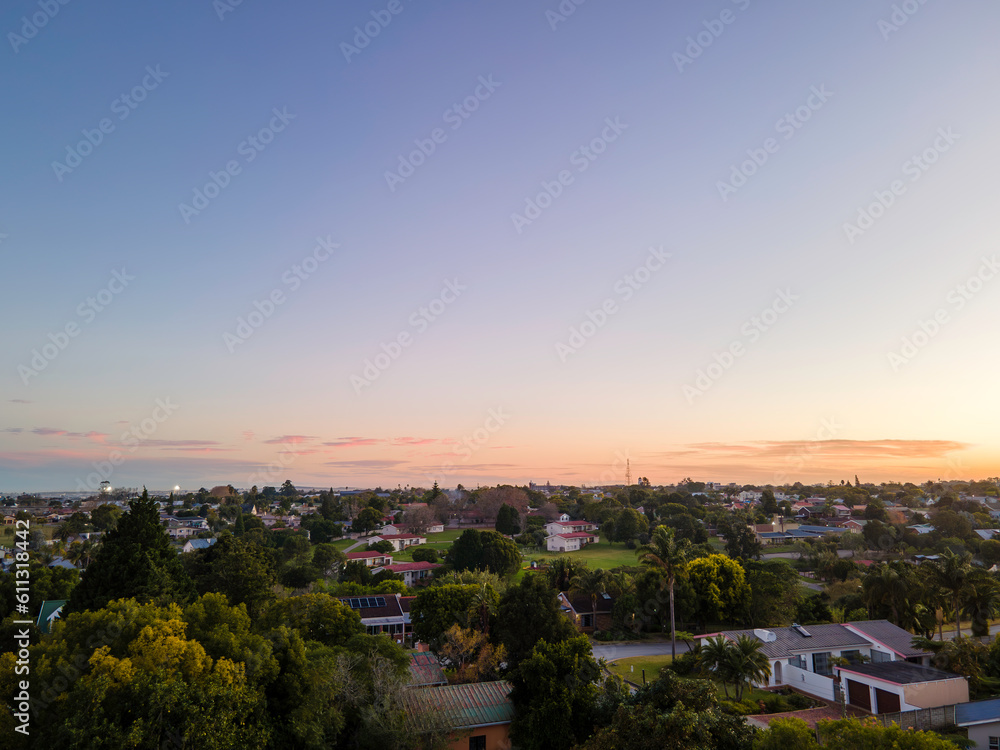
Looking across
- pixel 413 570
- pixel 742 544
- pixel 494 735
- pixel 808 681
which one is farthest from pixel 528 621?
pixel 742 544

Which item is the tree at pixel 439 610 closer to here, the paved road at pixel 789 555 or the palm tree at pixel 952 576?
the palm tree at pixel 952 576

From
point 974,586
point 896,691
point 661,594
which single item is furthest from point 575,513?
point 896,691

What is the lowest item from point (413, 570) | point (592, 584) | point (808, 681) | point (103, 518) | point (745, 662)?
point (413, 570)

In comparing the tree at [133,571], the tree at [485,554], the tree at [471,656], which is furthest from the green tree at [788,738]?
the tree at [485,554]

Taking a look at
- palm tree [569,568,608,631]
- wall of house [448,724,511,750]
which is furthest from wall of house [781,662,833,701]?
wall of house [448,724,511,750]

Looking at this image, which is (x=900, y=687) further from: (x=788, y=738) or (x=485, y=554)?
(x=485, y=554)

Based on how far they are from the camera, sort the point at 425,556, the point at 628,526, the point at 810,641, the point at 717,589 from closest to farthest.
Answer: the point at 810,641 → the point at 717,589 → the point at 425,556 → the point at 628,526

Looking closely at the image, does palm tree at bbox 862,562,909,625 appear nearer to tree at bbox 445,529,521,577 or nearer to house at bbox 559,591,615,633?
house at bbox 559,591,615,633
